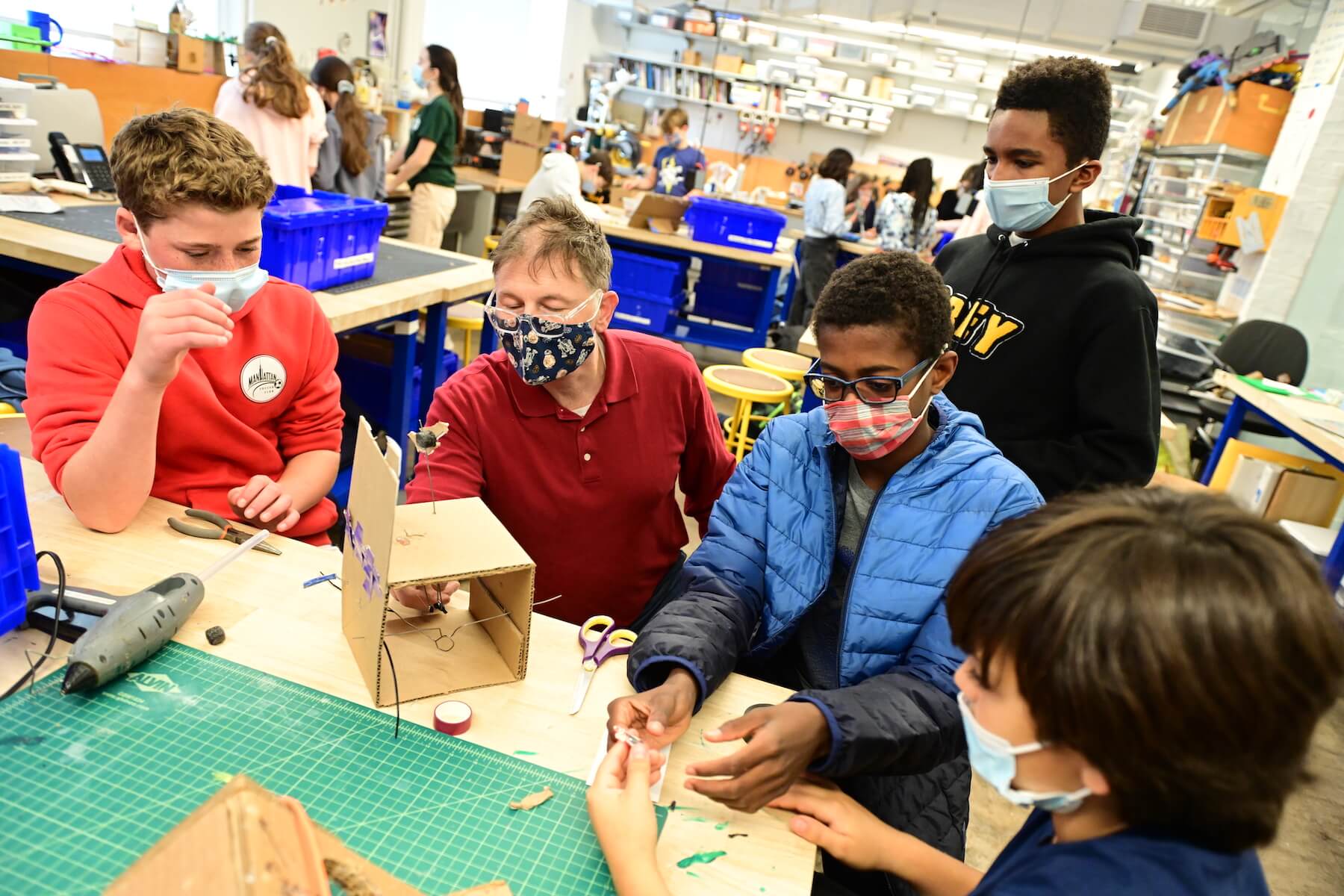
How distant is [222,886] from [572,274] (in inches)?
45.9

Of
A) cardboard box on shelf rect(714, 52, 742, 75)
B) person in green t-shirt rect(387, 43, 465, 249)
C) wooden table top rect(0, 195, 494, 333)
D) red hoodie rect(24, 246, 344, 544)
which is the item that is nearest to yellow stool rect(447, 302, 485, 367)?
wooden table top rect(0, 195, 494, 333)

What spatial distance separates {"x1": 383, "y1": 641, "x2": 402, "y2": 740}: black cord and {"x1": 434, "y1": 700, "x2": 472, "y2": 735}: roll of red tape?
0.13ft

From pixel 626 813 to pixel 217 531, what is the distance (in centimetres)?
A: 79

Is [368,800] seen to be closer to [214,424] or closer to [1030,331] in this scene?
[214,424]

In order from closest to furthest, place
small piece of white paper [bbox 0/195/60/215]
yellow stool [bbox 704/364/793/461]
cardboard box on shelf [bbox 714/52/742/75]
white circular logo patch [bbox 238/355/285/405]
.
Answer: white circular logo patch [bbox 238/355/285/405], small piece of white paper [bbox 0/195/60/215], yellow stool [bbox 704/364/793/461], cardboard box on shelf [bbox 714/52/742/75]

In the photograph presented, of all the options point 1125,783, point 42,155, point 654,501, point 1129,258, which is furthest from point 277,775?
point 42,155

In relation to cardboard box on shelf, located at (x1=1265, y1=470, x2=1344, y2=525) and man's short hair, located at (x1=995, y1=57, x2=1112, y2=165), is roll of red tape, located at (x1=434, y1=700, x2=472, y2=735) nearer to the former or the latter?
man's short hair, located at (x1=995, y1=57, x2=1112, y2=165)

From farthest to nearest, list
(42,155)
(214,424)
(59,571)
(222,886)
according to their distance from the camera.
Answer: (42,155) → (214,424) → (59,571) → (222,886)

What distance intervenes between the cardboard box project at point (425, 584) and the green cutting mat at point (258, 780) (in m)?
0.08

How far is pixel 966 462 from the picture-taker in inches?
48.1

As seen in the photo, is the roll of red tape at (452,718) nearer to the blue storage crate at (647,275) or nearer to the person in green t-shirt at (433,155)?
the blue storage crate at (647,275)

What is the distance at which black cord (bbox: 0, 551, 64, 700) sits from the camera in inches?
34.6

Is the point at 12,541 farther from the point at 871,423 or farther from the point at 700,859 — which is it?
the point at 871,423

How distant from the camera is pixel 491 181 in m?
7.03
